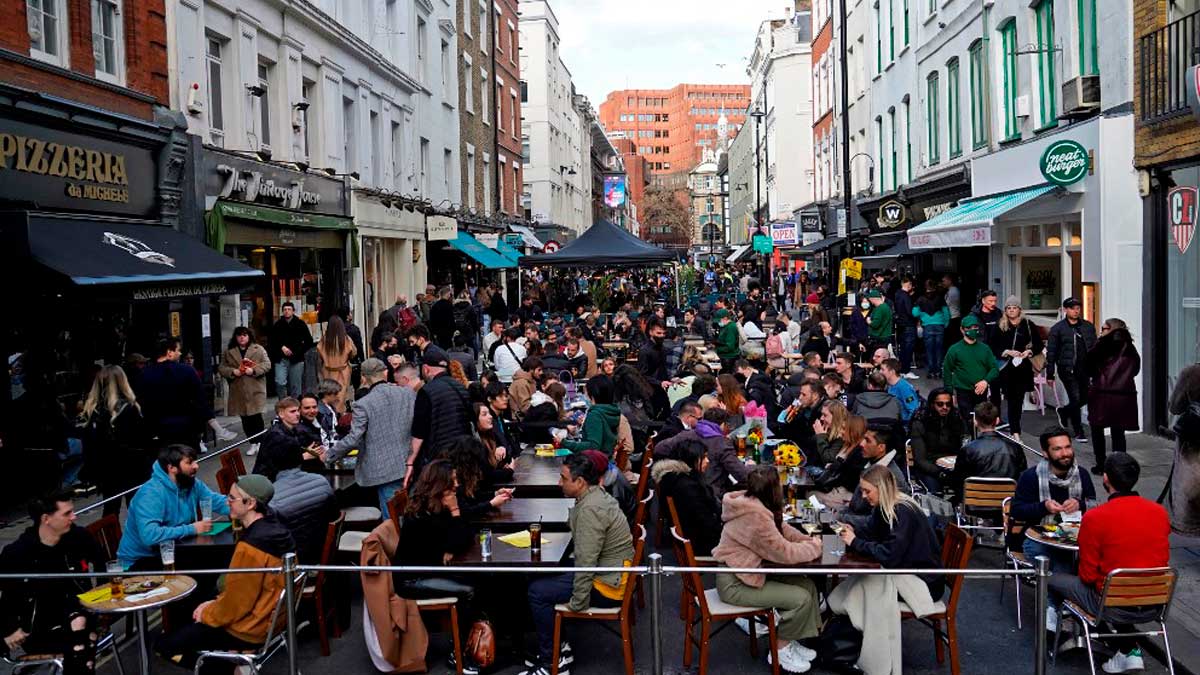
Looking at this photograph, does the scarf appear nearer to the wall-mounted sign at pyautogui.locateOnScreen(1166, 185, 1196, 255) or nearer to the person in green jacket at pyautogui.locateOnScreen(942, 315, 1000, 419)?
the person in green jacket at pyautogui.locateOnScreen(942, 315, 1000, 419)

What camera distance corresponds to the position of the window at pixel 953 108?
23922 millimetres

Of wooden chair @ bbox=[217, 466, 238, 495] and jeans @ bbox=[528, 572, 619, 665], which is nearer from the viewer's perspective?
jeans @ bbox=[528, 572, 619, 665]

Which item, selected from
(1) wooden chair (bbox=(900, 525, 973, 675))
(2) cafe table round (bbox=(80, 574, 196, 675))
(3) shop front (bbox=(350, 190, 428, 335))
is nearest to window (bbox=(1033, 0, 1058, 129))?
(1) wooden chair (bbox=(900, 525, 973, 675))

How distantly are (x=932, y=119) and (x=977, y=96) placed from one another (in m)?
4.33

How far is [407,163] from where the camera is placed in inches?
1220

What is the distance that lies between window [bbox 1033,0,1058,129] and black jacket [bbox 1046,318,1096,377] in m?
5.48

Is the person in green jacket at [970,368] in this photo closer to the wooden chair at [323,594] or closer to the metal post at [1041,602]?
the metal post at [1041,602]

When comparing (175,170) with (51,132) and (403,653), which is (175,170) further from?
(403,653)

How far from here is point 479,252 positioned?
113 feet

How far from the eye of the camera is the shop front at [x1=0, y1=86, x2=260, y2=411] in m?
11.8

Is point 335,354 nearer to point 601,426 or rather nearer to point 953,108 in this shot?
point 601,426

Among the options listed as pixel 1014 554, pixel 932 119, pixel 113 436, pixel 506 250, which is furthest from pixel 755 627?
pixel 506 250

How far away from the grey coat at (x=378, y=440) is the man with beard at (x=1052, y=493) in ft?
16.9

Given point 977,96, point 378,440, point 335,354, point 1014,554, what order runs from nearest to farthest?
point 1014,554, point 378,440, point 335,354, point 977,96
